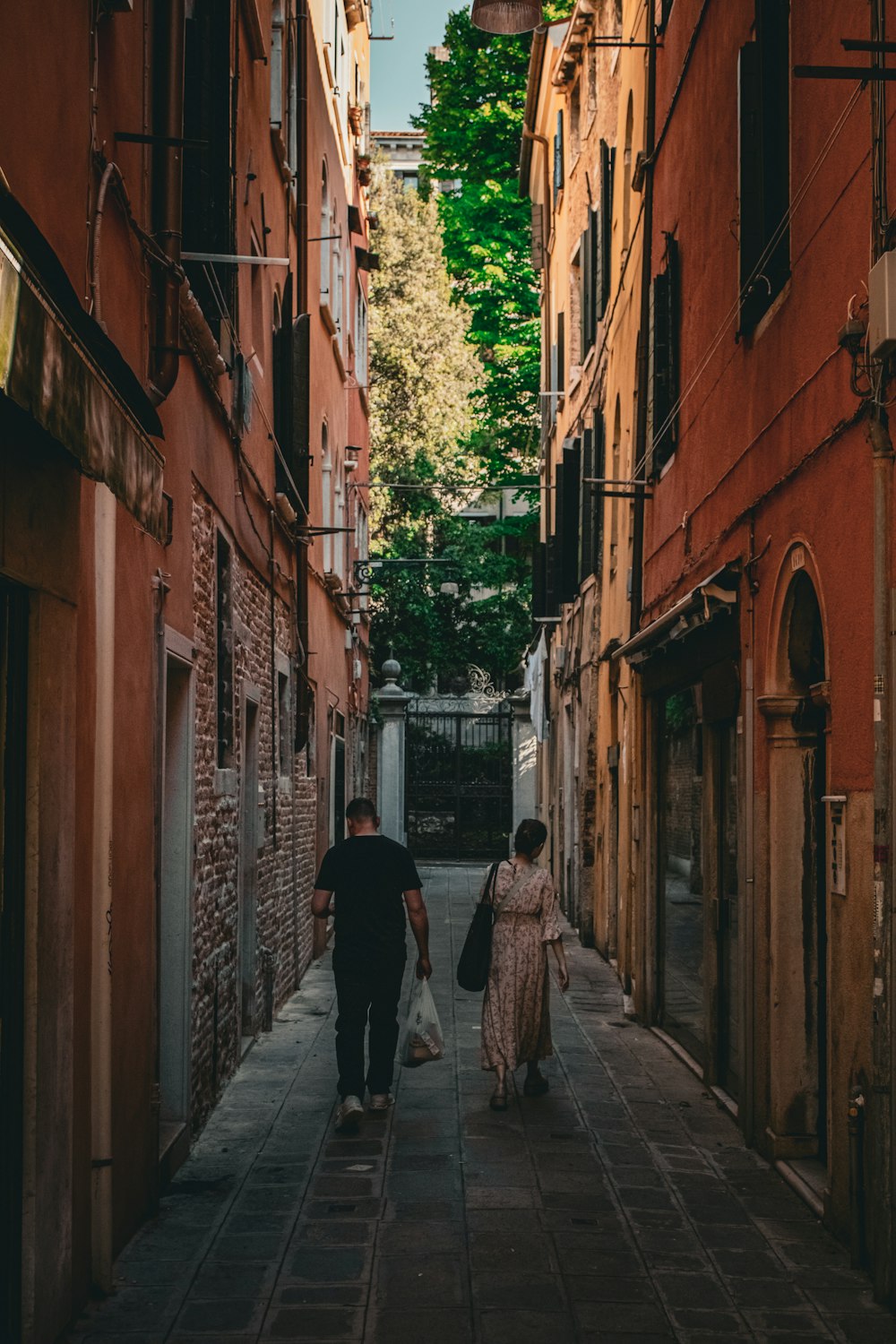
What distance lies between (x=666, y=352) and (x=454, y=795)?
1839 centimetres

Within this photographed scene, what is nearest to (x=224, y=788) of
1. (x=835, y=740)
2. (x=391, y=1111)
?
(x=391, y=1111)

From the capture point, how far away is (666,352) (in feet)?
36.4

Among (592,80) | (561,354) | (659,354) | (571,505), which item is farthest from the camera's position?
(561,354)

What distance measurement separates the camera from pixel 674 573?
11180mm

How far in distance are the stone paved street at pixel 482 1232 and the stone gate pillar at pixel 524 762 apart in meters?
18.7

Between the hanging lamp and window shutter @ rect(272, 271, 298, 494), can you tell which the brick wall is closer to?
window shutter @ rect(272, 271, 298, 494)

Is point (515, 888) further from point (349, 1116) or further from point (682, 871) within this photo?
point (682, 871)

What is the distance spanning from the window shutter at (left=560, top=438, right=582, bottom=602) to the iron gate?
9.66 metres

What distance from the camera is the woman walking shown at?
29.6 feet

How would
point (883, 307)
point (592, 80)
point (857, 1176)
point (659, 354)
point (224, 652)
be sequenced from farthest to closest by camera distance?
point (592, 80) < point (659, 354) < point (224, 652) < point (857, 1176) < point (883, 307)

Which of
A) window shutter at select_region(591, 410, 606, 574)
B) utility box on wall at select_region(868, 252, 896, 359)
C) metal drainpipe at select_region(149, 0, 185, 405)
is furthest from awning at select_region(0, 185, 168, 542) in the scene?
window shutter at select_region(591, 410, 606, 574)

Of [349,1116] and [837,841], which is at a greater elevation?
[837,841]

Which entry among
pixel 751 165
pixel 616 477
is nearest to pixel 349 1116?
pixel 751 165

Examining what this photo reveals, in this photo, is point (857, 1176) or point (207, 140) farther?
point (207, 140)
